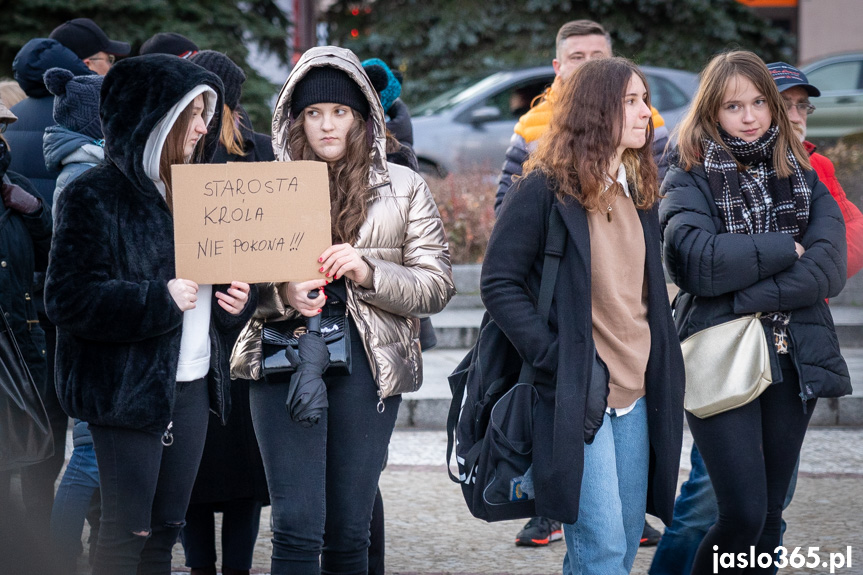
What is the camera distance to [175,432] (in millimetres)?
3146

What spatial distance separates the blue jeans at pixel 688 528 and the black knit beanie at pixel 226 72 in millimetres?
2403

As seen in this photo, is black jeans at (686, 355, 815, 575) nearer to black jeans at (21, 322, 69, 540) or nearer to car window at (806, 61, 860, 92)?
black jeans at (21, 322, 69, 540)

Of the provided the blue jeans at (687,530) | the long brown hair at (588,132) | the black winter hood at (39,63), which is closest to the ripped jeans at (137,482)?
the long brown hair at (588,132)

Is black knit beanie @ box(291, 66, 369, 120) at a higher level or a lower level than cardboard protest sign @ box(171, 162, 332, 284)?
higher

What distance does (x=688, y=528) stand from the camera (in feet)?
12.7

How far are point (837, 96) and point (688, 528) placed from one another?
11.3m

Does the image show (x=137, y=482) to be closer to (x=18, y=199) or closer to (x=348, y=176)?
(x=348, y=176)

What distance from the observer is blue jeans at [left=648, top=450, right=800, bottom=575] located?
385 centimetres

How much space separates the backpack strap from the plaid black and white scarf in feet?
2.57

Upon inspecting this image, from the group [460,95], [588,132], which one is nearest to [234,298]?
[588,132]

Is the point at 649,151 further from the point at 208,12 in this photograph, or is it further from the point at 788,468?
the point at 208,12

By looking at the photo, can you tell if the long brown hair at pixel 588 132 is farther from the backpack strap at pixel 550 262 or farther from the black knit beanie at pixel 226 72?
the black knit beanie at pixel 226 72

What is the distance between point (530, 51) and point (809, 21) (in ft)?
16.9

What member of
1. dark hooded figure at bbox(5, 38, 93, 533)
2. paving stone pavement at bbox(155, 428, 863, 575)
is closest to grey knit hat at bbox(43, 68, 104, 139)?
dark hooded figure at bbox(5, 38, 93, 533)
